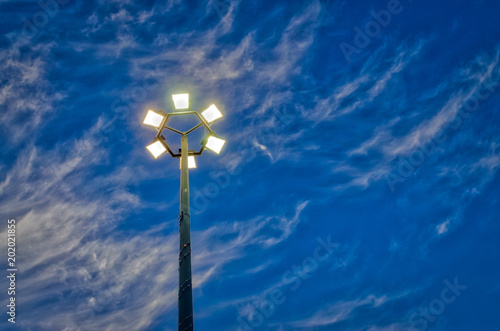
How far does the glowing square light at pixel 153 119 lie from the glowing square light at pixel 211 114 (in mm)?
1018

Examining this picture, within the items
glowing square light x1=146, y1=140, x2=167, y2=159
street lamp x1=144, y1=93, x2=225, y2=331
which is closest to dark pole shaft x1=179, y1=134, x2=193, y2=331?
street lamp x1=144, y1=93, x2=225, y2=331

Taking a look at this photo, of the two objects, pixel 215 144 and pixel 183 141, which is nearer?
Result: pixel 183 141

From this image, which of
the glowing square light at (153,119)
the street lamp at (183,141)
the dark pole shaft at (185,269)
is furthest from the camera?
the glowing square light at (153,119)

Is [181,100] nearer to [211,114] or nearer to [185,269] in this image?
[211,114]

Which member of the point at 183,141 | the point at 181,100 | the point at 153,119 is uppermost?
the point at 181,100

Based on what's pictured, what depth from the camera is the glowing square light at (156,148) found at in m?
6.71

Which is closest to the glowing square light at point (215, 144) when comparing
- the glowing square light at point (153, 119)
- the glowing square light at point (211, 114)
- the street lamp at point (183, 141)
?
the street lamp at point (183, 141)

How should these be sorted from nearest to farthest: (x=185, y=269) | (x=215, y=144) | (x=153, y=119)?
(x=185, y=269), (x=153, y=119), (x=215, y=144)

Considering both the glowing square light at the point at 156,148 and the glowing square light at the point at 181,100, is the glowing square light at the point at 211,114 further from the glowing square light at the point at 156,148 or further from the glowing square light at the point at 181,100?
the glowing square light at the point at 156,148

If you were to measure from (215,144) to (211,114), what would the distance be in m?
0.74

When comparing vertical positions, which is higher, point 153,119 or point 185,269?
Result: point 153,119

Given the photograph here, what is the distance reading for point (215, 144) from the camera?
23.2 feet

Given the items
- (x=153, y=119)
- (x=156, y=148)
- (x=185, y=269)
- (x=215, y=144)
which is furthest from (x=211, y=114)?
(x=185, y=269)

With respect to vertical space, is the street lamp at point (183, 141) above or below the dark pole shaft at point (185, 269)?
above
